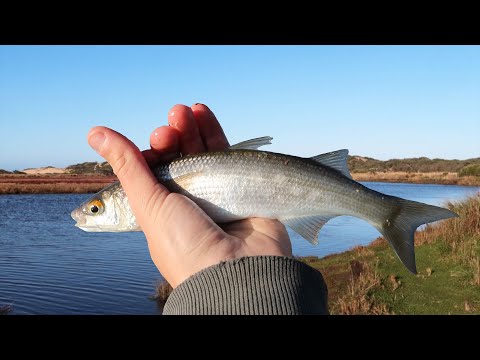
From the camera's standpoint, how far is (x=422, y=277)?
49.4 feet

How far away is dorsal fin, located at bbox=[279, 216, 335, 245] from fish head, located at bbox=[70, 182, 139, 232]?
147 centimetres

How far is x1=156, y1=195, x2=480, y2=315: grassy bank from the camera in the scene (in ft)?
43.2

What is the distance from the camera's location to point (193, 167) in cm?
420

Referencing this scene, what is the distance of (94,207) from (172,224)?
949mm

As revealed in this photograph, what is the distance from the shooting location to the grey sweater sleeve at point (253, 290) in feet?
10.4

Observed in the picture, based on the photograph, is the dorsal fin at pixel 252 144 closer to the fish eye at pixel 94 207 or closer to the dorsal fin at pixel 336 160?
the dorsal fin at pixel 336 160

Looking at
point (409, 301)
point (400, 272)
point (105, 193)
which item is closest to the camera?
point (105, 193)

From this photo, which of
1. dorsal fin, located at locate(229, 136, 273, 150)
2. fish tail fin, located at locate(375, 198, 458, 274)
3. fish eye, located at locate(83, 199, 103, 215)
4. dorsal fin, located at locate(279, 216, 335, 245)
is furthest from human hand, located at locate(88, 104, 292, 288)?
fish tail fin, located at locate(375, 198, 458, 274)

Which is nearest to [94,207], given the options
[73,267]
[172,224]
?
[172,224]

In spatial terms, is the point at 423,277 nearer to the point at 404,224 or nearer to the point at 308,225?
the point at 404,224

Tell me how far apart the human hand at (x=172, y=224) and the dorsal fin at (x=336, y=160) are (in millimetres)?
722
